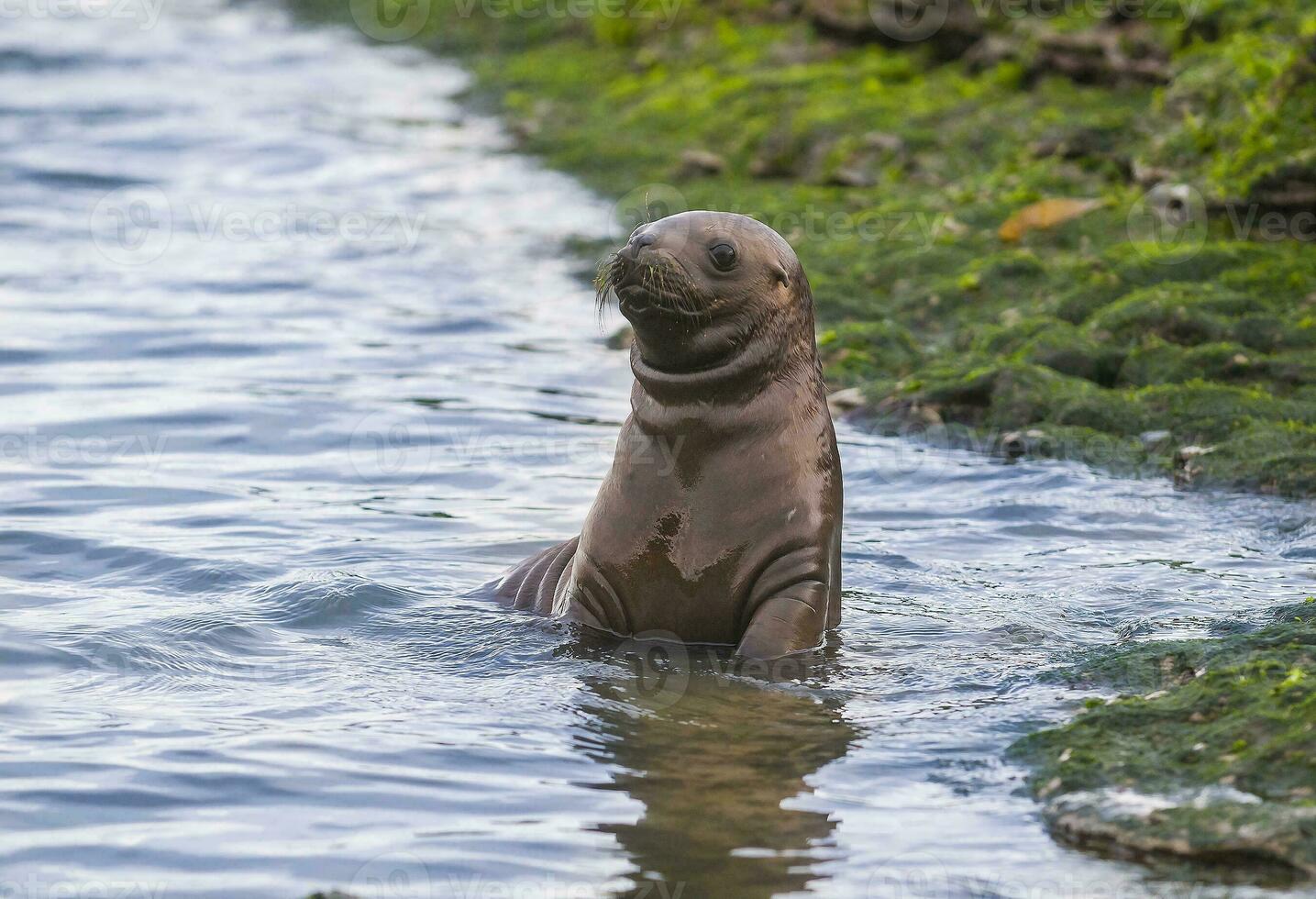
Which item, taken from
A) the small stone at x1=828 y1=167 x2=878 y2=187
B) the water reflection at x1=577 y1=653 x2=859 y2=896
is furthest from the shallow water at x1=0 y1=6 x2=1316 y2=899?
the small stone at x1=828 y1=167 x2=878 y2=187

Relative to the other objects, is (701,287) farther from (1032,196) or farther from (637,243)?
(1032,196)

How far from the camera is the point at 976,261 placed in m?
13.2

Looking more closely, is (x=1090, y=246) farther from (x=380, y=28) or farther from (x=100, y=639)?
(x=380, y=28)

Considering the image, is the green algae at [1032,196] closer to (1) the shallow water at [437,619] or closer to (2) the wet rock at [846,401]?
(2) the wet rock at [846,401]

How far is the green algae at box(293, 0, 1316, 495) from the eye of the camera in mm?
10688

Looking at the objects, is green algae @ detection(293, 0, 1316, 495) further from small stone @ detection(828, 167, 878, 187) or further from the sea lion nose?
the sea lion nose

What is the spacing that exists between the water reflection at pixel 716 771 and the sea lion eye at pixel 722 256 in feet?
4.92

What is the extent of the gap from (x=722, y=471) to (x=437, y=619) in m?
1.52

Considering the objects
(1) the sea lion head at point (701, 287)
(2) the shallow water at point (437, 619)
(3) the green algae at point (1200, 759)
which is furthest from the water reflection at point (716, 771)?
(1) the sea lion head at point (701, 287)

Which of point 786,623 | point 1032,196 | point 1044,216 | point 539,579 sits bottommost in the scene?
point 539,579

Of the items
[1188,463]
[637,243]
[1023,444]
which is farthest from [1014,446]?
[637,243]

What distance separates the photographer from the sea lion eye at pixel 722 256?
6672mm

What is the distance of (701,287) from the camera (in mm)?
6602

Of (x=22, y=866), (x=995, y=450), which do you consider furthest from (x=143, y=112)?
(x=22, y=866)
